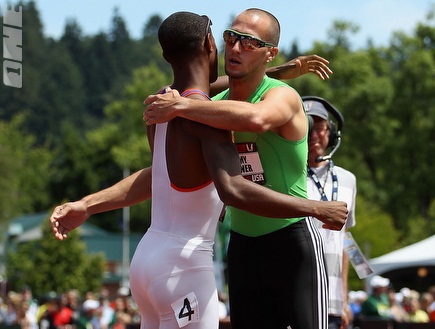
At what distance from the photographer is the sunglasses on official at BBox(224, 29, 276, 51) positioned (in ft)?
17.5

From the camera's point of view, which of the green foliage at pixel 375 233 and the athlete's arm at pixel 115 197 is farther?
the green foliage at pixel 375 233

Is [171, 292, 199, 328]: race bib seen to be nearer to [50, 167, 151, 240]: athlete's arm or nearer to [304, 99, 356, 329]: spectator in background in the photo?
[50, 167, 151, 240]: athlete's arm

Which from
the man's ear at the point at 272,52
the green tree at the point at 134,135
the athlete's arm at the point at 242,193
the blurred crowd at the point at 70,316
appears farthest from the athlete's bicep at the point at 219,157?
the green tree at the point at 134,135

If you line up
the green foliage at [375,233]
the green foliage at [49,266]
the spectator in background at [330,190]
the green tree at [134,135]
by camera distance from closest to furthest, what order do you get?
1. the spectator in background at [330,190]
2. the green foliage at [49,266]
3. the green foliage at [375,233]
4. the green tree at [134,135]

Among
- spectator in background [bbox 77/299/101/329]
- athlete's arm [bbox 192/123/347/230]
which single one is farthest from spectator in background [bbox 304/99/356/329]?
spectator in background [bbox 77/299/101/329]

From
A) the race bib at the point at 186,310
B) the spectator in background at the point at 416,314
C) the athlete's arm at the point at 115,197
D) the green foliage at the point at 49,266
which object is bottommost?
the green foliage at the point at 49,266

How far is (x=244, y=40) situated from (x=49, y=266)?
47.4m

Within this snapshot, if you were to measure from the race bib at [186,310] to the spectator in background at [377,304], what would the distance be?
1178 cm

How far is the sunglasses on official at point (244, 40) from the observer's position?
5.33 meters

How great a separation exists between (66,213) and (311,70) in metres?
1.73

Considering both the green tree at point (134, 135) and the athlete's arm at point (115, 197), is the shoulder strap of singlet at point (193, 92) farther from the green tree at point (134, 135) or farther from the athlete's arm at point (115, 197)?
the green tree at point (134, 135)

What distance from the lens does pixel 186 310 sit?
494 cm

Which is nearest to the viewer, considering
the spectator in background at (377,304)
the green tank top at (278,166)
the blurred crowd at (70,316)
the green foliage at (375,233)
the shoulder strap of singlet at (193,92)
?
the shoulder strap of singlet at (193,92)

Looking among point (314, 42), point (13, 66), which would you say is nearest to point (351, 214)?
point (13, 66)
